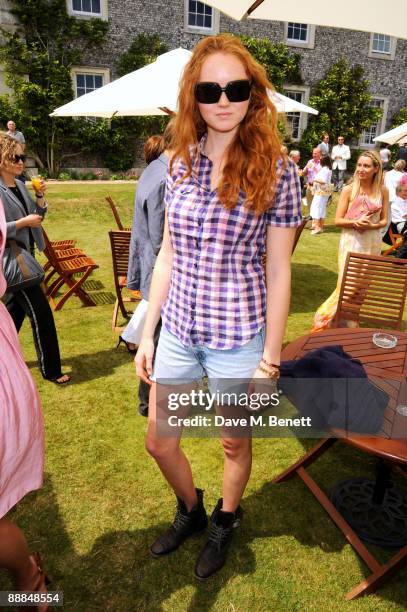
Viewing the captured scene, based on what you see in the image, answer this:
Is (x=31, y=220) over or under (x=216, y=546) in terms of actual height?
over

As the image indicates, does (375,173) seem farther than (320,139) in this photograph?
No

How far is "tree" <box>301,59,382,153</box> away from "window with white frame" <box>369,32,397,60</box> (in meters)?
1.14

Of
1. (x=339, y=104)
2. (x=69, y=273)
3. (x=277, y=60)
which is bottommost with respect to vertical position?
(x=69, y=273)

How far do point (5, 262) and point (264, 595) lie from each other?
2.65 meters

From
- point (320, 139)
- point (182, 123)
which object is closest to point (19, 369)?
point (182, 123)

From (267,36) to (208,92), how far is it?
20981 mm

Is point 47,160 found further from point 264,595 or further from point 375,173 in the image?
point 264,595

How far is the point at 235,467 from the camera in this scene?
2.07 m

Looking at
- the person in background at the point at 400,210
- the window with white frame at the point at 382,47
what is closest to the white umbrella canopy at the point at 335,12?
the person in background at the point at 400,210

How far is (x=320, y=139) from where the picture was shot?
68.0 feet

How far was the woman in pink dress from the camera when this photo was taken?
1.59 metres

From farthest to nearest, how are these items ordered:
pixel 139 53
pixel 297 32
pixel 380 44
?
pixel 380 44
pixel 297 32
pixel 139 53

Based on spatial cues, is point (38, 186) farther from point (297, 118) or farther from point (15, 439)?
point (297, 118)

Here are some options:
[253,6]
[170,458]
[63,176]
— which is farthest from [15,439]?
[63,176]
